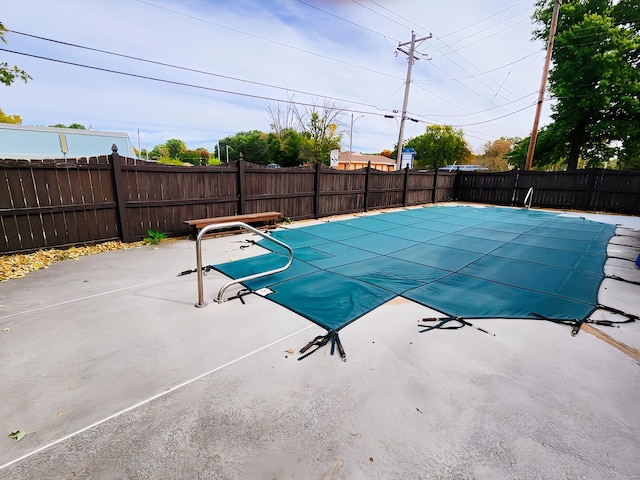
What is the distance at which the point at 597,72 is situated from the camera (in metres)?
15.0

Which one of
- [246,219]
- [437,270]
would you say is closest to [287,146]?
[246,219]

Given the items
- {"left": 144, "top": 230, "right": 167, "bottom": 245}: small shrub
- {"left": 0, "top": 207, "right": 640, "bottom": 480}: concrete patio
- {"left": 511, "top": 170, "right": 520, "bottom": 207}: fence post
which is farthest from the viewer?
{"left": 511, "top": 170, "right": 520, "bottom": 207}: fence post

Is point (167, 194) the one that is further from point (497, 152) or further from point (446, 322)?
point (497, 152)

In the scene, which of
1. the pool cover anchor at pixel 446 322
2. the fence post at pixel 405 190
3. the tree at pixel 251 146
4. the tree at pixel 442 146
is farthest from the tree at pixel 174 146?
the pool cover anchor at pixel 446 322

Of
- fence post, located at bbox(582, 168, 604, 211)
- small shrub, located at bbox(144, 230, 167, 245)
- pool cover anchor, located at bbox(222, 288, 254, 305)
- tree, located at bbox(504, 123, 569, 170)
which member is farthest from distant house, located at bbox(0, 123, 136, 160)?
tree, located at bbox(504, 123, 569, 170)

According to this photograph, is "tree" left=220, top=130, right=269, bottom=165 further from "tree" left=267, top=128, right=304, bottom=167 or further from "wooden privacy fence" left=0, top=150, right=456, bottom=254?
"wooden privacy fence" left=0, top=150, right=456, bottom=254

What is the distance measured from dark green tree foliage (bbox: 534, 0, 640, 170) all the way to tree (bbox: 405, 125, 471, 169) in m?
18.9

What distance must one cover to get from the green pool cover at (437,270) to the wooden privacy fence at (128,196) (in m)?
1.44

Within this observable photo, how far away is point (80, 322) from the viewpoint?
286cm

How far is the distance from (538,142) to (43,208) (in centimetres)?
2437

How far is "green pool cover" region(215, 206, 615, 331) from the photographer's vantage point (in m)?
3.36

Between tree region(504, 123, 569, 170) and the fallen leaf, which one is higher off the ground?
tree region(504, 123, 569, 170)

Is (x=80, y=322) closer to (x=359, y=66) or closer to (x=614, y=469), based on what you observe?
(x=614, y=469)

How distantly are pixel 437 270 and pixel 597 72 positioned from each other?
1909cm
